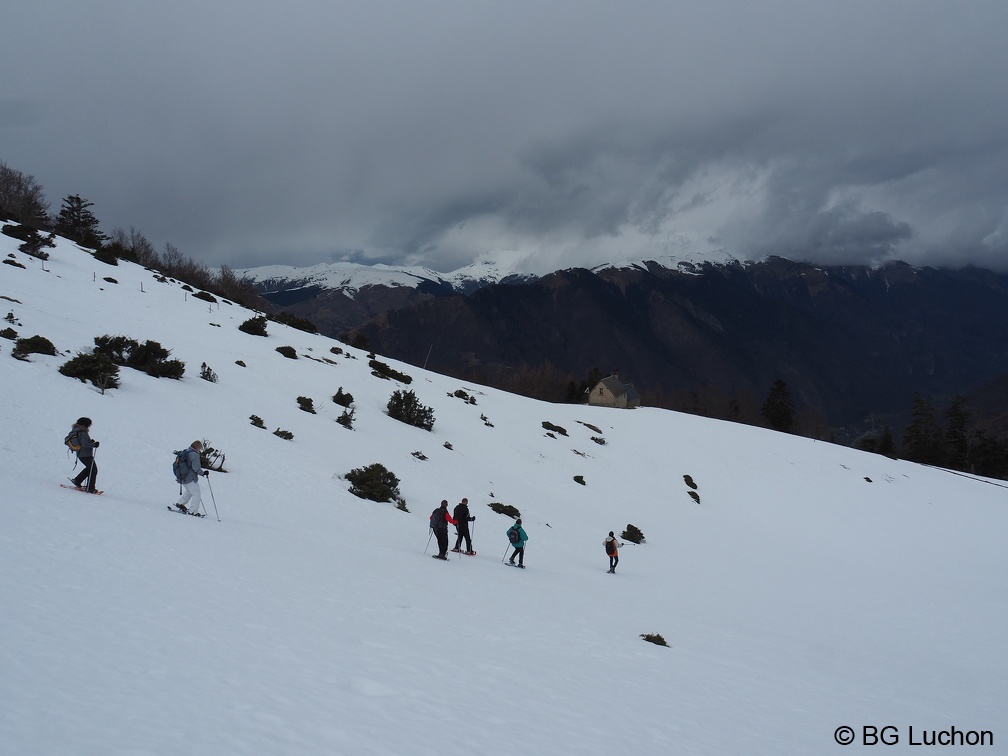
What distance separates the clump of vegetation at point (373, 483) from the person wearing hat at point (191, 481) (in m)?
6.25

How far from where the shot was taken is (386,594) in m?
9.65

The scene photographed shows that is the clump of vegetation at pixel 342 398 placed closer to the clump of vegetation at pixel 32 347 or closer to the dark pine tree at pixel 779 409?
the clump of vegetation at pixel 32 347

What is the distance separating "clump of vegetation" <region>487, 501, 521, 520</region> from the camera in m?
22.1

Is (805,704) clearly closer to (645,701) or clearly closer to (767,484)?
(645,701)

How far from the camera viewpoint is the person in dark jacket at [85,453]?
11031 millimetres

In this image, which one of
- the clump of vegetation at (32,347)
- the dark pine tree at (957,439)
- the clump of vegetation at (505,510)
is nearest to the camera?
the clump of vegetation at (32,347)

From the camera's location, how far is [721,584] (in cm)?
2019

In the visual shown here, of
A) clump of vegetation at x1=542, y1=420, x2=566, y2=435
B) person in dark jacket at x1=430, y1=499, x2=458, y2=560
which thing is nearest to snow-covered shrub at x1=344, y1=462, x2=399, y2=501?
person in dark jacket at x1=430, y1=499, x2=458, y2=560

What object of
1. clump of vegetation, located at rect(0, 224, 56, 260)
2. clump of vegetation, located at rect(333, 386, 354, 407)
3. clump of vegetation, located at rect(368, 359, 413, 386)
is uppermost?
clump of vegetation, located at rect(0, 224, 56, 260)

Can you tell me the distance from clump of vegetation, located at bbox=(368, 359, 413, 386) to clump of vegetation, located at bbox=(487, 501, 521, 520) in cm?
1534

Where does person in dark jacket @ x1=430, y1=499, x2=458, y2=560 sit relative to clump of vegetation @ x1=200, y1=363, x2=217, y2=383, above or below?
below

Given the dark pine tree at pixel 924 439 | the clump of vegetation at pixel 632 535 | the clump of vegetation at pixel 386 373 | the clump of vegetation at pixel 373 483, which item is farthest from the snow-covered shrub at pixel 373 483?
Answer: the dark pine tree at pixel 924 439

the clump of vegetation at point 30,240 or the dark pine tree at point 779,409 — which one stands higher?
the dark pine tree at point 779,409

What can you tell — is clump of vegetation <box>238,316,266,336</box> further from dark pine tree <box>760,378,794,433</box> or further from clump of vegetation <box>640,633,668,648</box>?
dark pine tree <box>760,378,794,433</box>
